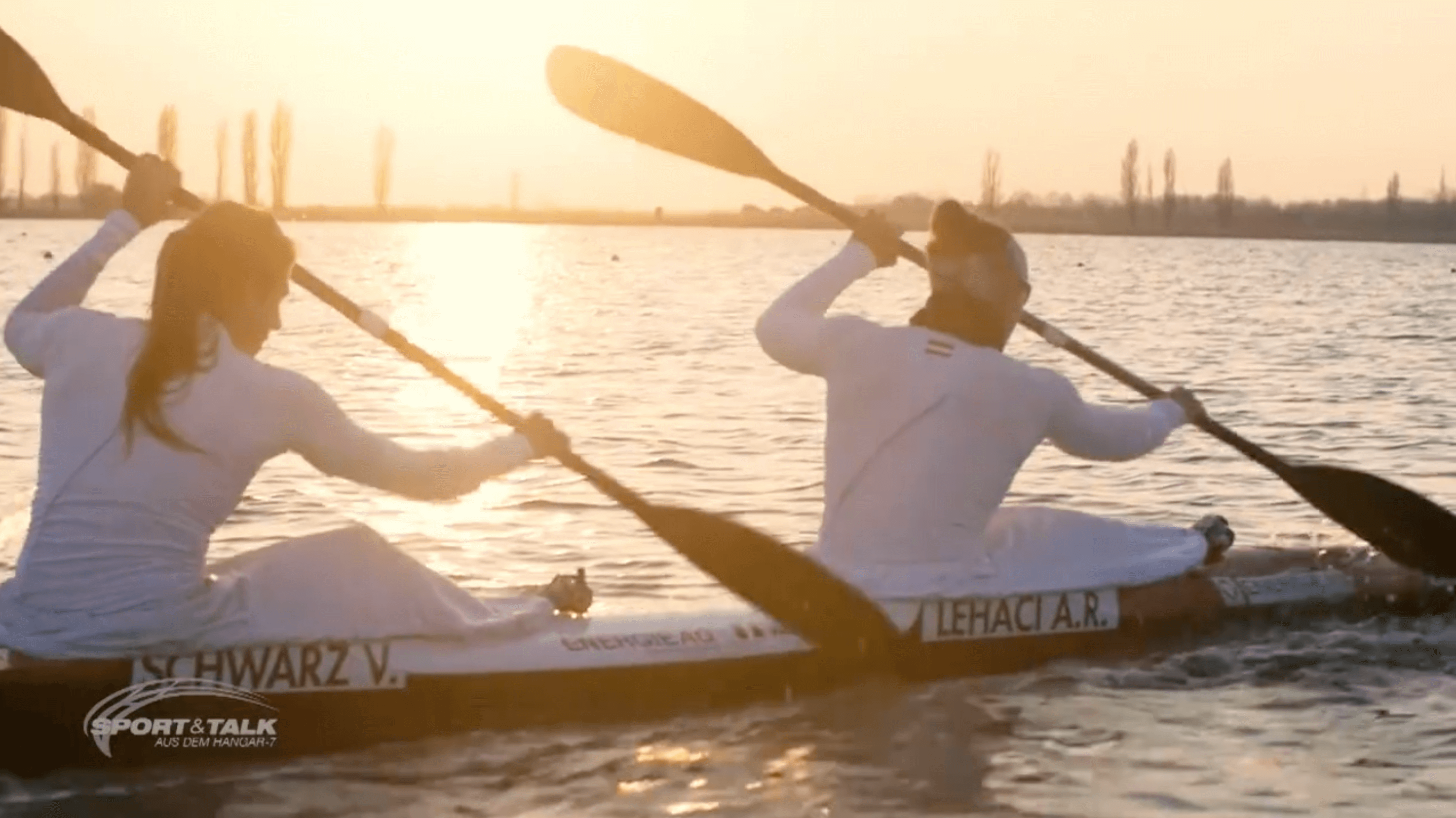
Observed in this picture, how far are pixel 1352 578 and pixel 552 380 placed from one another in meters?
16.0

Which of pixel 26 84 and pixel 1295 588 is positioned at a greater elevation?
pixel 26 84

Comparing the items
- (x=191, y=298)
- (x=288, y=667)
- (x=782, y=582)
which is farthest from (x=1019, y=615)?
(x=191, y=298)

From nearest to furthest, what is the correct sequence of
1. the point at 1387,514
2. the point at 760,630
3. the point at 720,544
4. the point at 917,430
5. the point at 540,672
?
the point at 540,672, the point at 917,430, the point at 760,630, the point at 720,544, the point at 1387,514

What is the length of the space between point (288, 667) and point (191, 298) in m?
1.42

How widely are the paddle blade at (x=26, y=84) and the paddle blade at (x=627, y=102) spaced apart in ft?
7.44

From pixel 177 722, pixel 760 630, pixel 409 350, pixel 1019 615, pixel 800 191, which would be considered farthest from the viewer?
pixel 800 191

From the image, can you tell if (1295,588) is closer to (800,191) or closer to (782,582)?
(782,582)

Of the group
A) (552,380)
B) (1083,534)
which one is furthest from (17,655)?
(552,380)

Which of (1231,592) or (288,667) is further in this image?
(1231,592)

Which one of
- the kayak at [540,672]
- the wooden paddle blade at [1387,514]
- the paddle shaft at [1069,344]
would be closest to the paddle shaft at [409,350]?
the kayak at [540,672]

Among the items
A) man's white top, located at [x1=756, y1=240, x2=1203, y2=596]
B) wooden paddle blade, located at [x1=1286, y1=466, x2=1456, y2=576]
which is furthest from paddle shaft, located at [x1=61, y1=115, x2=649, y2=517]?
wooden paddle blade, located at [x1=1286, y1=466, x2=1456, y2=576]

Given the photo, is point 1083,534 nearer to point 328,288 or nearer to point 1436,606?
point 1436,606

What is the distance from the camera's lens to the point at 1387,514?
9375 millimetres

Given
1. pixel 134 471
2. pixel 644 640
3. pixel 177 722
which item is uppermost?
pixel 134 471
